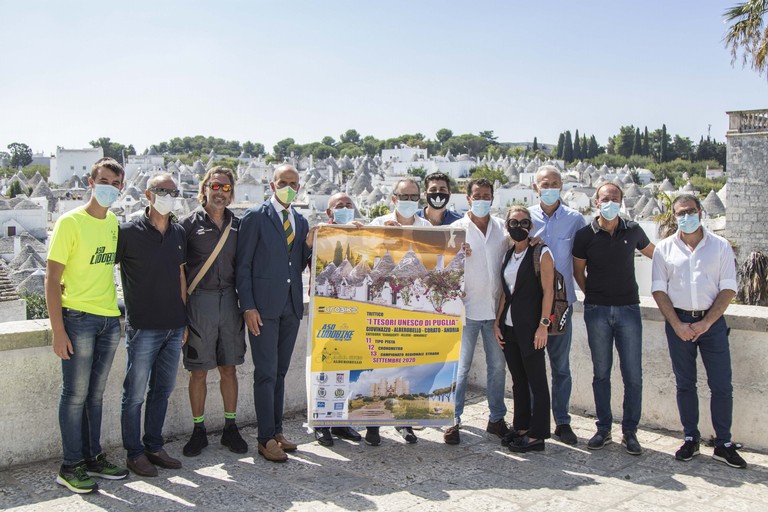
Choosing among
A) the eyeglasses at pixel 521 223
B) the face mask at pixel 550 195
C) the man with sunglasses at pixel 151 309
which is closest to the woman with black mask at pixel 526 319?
the eyeglasses at pixel 521 223

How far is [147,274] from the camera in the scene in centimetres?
471

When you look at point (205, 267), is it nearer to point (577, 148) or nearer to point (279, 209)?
point (279, 209)

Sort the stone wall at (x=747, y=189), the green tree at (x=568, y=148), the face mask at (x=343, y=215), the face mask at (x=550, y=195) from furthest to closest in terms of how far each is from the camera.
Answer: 1. the green tree at (x=568, y=148)
2. the stone wall at (x=747, y=189)
3. the face mask at (x=550, y=195)
4. the face mask at (x=343, y=215)

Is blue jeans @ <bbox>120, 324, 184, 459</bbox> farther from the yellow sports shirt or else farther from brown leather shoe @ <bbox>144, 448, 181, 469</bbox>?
the yellow sports shirt

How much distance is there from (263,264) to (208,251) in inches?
14.9

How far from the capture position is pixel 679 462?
5.08m

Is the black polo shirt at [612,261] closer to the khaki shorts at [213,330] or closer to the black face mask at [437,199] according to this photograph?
the black face mask at [437,199]

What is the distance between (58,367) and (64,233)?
1.12m

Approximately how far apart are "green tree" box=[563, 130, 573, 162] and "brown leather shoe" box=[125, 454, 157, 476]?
135 m

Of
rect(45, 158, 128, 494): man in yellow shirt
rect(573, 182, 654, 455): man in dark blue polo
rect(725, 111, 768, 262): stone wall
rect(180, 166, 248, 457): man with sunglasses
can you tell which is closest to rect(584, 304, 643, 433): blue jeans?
rect(573, 182, 654, 455): man in dark blue polo

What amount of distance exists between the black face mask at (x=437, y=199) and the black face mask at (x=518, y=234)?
0.67 m

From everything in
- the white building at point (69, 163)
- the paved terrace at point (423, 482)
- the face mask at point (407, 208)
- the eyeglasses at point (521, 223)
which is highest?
the white building at point (69, 163)

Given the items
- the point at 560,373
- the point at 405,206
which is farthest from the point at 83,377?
the point at 560,373

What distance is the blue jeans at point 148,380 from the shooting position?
15.7ft
